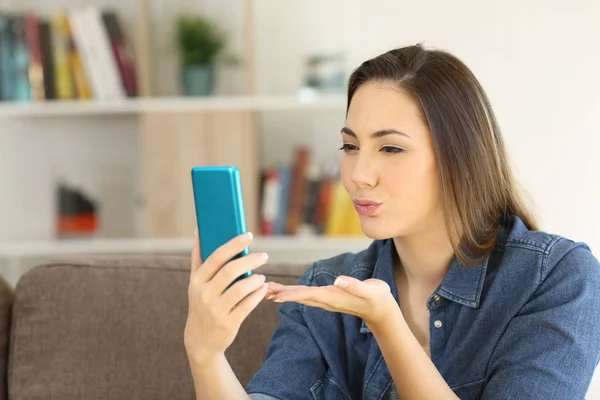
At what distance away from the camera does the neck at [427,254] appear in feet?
4.77

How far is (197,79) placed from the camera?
3232mm

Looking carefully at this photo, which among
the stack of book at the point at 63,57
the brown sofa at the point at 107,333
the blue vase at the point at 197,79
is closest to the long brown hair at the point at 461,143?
the brown sofa at the point at 107,333

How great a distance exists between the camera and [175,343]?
1.60 meters

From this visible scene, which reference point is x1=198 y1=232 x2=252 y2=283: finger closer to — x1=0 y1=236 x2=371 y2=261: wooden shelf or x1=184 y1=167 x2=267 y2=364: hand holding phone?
x1=184 y1=167 x2=267 y2=364: hand holding phone

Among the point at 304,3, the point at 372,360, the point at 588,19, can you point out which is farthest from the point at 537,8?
the point at 372,360

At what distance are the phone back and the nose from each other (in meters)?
0.31

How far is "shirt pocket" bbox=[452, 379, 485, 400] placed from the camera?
4.35 feet

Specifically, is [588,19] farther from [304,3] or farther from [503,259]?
[503,259]

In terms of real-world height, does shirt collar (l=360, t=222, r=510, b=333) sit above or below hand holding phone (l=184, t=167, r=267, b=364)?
below

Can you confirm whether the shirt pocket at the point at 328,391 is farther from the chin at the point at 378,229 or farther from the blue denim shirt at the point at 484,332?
the chin at the point at 378,229

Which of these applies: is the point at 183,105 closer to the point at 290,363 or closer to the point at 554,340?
the point at 290,363

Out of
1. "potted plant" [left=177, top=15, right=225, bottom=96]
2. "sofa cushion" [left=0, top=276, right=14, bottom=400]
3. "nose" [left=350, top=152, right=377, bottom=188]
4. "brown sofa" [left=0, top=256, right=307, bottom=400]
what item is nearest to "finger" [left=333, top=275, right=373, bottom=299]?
"nose" [left=350, top=152, right=377, bottom=188]

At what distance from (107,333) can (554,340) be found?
2.76 ft

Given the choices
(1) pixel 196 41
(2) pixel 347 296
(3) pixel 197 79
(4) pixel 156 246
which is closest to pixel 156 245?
(4) pixel 156 246
